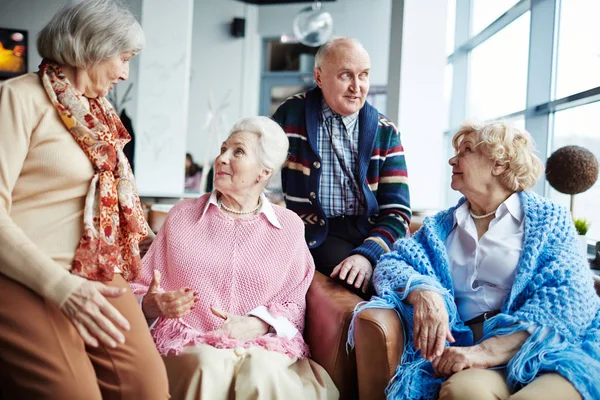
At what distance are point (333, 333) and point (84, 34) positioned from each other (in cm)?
118

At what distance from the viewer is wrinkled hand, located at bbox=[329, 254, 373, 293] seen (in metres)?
2.24

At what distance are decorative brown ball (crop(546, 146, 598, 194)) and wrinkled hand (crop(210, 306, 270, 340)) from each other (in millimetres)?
1558

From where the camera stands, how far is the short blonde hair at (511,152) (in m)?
2.01

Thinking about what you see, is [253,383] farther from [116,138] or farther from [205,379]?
[116,138]

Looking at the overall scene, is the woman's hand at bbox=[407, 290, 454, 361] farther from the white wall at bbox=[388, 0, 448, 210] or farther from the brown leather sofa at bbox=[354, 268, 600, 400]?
the white wall at bbox=[388, 0, 448, 210]

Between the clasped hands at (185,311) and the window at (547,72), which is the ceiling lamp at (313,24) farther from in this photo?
the clasped hands at (185,311)

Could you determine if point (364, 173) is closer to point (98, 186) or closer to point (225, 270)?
point (225, 270)

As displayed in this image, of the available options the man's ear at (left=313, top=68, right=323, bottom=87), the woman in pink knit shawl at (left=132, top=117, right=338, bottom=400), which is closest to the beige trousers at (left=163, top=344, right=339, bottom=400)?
the woman in pink knit shawl at (left=132, top=117, right=338, bottom=400)

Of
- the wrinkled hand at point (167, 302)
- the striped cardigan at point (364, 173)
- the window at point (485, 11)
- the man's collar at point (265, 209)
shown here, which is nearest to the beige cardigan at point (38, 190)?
the wrinkled hand at point (167, 302)

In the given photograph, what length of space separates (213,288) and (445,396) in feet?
2.71

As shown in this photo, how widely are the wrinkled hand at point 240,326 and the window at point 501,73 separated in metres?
3.38

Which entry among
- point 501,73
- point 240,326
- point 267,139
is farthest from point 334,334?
point 501,73

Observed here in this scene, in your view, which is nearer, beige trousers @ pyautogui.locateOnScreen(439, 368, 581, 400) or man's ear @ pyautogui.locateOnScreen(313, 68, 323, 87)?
beige trousers @ pyautogui.locateOnScreen(439, 368, 581, 400)

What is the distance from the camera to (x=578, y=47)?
3857mm
